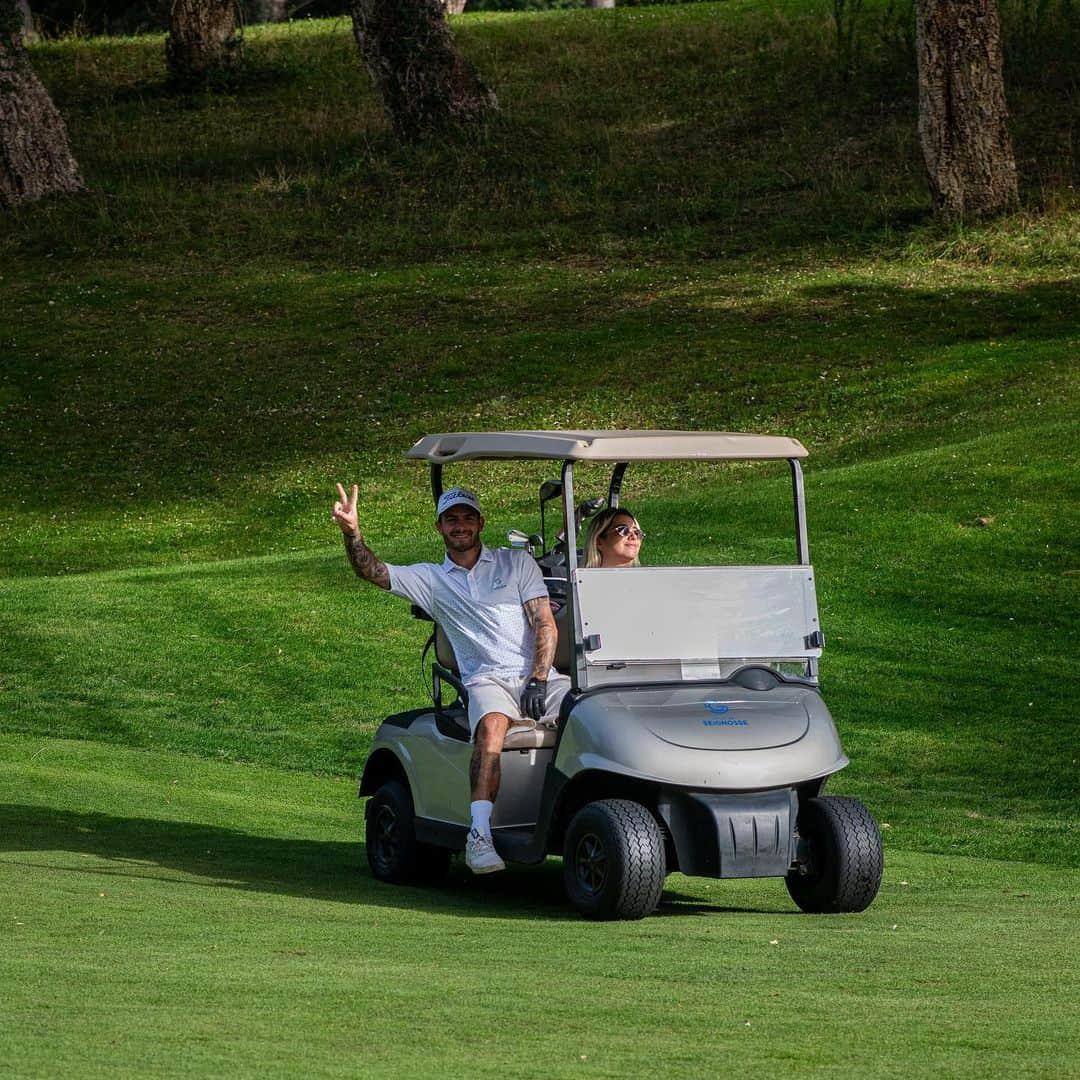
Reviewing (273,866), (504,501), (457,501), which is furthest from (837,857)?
(504,501)

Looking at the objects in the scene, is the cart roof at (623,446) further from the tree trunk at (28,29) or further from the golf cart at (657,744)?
the tree trunk at (28,29)

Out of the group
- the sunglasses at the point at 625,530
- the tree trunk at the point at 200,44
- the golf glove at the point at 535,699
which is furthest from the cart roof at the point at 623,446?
the tree trunk at the point at 200,44

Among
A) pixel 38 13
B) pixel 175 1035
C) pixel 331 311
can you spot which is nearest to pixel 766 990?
pixel 175 1035

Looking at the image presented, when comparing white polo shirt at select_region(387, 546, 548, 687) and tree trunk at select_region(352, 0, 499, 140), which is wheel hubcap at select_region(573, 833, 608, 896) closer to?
white polo shirt at select_region(387, 546, 548, 687)

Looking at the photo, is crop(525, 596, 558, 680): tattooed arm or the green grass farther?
crop(525, 596, 558, 680): tattooed arm

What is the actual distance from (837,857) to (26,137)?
2604 cm

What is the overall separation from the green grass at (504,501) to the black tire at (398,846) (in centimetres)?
26

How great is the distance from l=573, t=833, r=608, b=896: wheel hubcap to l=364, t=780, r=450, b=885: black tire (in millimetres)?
1023

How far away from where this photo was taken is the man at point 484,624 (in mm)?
7074

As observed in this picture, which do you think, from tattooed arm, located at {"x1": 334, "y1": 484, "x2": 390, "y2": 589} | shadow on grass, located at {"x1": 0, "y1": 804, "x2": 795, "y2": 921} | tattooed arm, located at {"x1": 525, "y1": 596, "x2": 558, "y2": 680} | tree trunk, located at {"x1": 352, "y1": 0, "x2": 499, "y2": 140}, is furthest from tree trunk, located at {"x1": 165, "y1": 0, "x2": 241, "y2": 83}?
tattooed arm, located at {"x1": 525, "y1": 596, "x2": 558, "y2": 680}

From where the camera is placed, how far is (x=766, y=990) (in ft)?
16.8

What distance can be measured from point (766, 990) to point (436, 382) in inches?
740

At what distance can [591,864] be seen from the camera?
22.1 feet

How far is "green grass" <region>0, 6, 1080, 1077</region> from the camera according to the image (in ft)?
16.5
